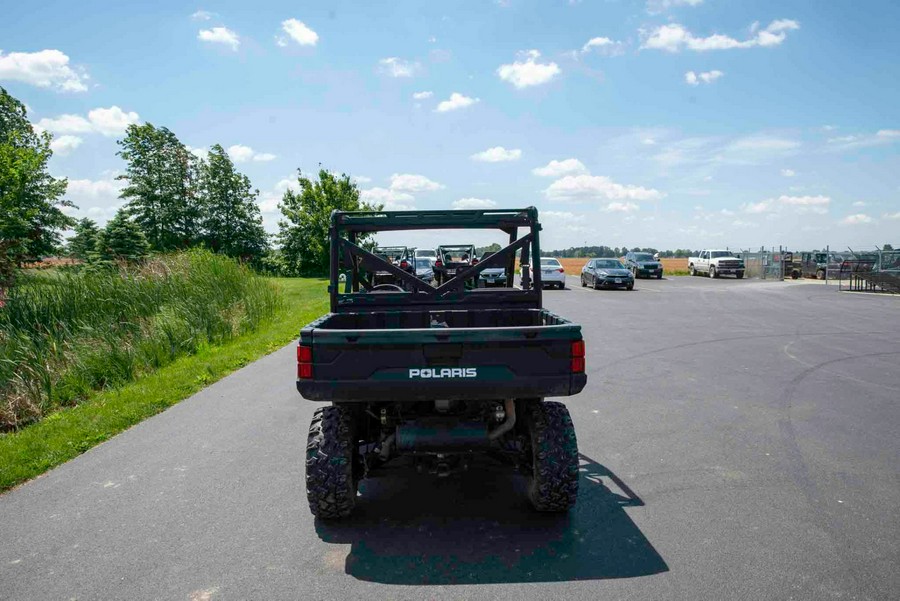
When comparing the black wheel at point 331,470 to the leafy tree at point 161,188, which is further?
the leafy tree at point 161,188

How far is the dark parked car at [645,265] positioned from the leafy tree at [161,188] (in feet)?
130

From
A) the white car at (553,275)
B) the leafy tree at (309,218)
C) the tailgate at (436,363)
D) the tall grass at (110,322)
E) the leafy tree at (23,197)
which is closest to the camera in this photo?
the tailgate at (436,363)

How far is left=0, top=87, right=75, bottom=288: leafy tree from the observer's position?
20.5m

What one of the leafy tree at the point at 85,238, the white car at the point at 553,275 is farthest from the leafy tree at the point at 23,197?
the white car at the point at 553,275

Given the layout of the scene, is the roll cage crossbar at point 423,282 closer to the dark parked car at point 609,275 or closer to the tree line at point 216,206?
the dark parked car at point 609,275

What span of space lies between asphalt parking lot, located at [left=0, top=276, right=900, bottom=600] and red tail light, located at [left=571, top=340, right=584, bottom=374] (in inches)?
41.7

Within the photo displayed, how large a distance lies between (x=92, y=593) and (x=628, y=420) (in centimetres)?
513

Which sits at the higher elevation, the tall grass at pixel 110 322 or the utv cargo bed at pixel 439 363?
the utv cargo bed at pixel 439 363

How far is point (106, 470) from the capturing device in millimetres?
5641

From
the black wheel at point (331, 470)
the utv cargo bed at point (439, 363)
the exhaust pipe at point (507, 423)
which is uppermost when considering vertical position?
the utv cargo bed at point (439, 363)

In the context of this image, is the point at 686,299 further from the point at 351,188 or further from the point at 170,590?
the point at 351,188

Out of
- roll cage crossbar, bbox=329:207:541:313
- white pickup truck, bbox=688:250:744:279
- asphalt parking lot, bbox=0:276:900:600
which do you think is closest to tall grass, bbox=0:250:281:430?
asphalt parking lot, bbox=0:276:900:600

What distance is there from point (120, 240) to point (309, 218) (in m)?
30.1

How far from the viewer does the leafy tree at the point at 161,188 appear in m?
58.5
